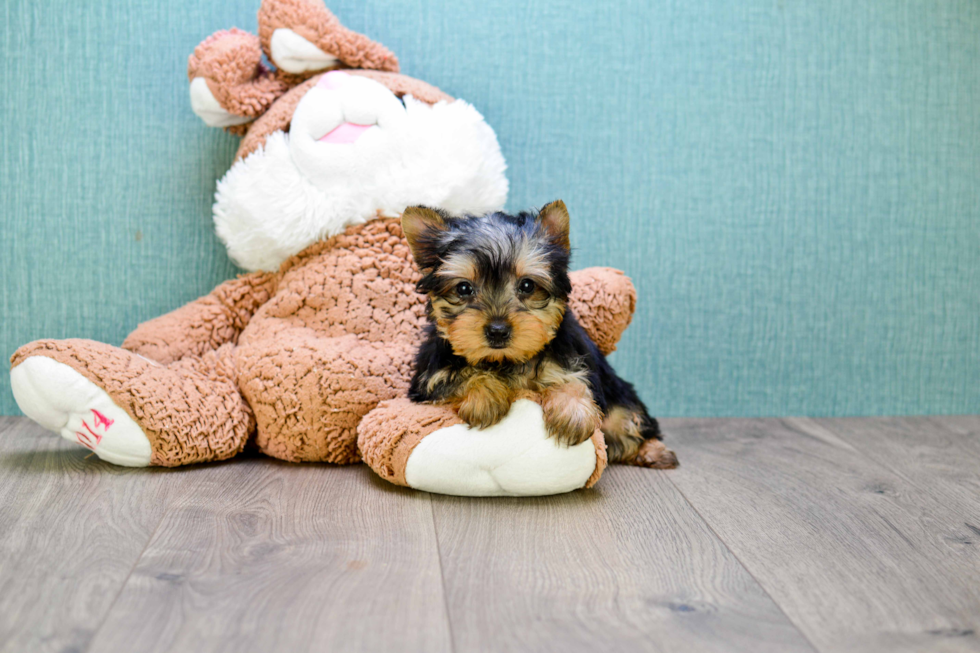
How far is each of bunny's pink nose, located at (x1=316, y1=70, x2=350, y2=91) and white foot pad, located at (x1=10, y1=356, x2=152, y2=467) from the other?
1.09 meters

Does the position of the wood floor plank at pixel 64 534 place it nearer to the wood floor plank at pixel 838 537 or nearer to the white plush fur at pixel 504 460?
the white plush fur at pixel 504 460

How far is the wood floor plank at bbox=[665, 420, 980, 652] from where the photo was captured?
4.67 ft

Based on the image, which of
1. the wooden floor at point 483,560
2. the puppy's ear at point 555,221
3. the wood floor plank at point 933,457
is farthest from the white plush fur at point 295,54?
the wood floor plank at point 933,457

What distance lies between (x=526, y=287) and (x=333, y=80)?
1.01 metres

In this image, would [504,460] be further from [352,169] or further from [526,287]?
[352,169]

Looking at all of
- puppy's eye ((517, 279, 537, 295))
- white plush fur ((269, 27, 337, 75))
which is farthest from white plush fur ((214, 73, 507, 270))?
puppy's eye ((517, 279, 537, 295))

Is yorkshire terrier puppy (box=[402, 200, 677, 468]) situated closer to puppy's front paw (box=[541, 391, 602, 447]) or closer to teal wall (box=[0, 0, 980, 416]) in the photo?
puppy's front paw (box=[541, 391, 602, 447])

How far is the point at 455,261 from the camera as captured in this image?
74.1 inches

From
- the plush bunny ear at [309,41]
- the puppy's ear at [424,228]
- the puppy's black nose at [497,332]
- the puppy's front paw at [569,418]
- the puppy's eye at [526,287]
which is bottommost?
the puppy's front paw at [569,418]

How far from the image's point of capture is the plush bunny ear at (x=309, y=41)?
2418 mm

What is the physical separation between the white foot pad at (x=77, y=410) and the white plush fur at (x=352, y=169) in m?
0.65

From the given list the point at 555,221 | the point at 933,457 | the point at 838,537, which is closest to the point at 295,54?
the point at 555,221

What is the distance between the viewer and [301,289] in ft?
8.04

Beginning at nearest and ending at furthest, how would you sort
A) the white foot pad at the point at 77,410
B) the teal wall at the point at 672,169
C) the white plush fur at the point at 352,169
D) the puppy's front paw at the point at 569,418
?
the puppy's front paw at the point at 569,418 < the white foot pad at the point at 77,410 < the white plush fur at the point at 352,169 < the teal wall at the point at 672,169
